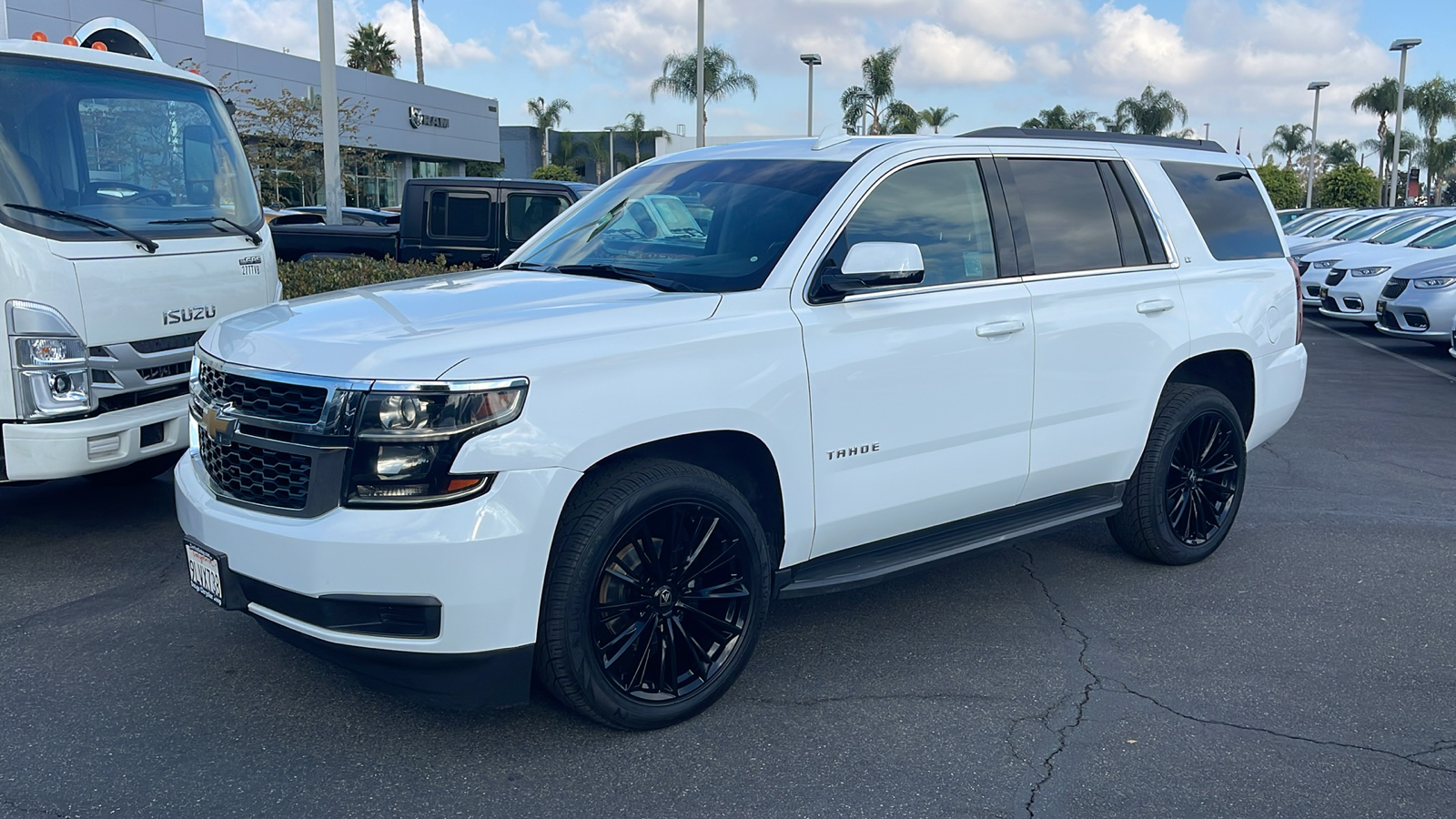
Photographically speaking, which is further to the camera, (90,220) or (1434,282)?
(1434,282)

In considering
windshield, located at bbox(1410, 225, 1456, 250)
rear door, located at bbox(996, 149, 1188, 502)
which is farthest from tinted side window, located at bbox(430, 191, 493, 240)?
windshield, located at bbox(1410, 225, 1456, 250)

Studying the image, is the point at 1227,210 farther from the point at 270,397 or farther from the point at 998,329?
the point at 270,397

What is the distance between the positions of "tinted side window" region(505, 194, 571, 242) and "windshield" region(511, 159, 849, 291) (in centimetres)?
659

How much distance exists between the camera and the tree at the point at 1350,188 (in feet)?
150

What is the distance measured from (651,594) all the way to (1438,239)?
1716cm

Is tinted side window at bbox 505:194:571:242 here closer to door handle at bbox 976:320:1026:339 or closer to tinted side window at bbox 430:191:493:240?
tinted side window at bbox 430:191:493:240

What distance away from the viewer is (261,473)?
3.49m

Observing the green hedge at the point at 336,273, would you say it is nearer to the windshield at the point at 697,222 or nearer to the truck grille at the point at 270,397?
the windshield at the point at 697,222

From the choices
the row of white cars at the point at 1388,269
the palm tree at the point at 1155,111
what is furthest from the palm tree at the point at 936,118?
the row of white cars at the point at 1388,269

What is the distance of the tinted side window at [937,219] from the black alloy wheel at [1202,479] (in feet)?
4.82

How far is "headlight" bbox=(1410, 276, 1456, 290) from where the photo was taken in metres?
13.5

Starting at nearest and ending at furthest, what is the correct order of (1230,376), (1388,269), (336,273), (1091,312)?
(1091,312) → (1230,376) → (336,273) → (1388,269)

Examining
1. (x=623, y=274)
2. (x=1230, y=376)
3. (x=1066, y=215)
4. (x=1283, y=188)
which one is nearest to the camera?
(x=623, y=274)

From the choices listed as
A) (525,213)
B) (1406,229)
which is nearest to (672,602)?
(525,213)
